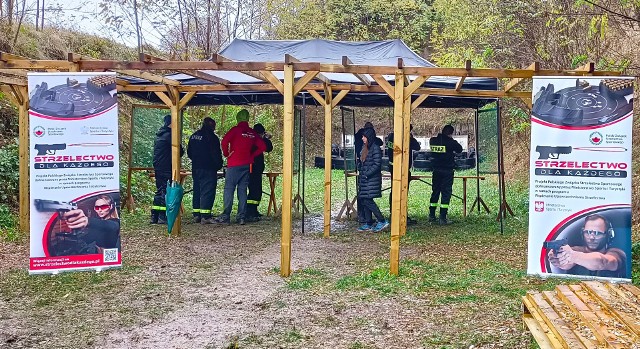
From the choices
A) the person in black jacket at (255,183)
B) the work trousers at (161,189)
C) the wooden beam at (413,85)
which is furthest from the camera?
the person in black jacket at (255,183)

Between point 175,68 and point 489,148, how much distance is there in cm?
709

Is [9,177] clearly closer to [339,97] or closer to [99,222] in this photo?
[339,97]

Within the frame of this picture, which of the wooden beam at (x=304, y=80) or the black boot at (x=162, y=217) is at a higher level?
the wooden beam at (x=304, y=80)

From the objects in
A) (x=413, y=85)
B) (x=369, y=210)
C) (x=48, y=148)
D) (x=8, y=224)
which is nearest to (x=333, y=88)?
(x=369, y=210)

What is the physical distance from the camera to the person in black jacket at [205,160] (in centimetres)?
1224

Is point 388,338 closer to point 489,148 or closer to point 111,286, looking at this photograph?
point 111,286

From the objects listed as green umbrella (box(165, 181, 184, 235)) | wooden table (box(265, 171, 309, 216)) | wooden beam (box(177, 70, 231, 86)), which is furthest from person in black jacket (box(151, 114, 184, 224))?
wooden table (box(265, 171, 309, 216))

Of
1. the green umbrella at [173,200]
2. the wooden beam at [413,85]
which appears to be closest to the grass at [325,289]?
the green umbrella at [173,200]

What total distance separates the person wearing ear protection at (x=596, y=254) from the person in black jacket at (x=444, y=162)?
5.81 meters

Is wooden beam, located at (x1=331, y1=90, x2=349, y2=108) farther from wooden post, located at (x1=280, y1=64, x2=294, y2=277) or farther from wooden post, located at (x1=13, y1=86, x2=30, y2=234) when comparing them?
wooden post, located at (x1=13, y1=86, x2=30, y2=234)

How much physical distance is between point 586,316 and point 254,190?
364 inches

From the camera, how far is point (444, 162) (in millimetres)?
12664

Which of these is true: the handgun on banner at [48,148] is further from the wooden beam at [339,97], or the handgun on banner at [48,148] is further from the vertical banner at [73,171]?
the wooden beam at [339,97]

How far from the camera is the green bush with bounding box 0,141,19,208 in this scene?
12.2 meters
